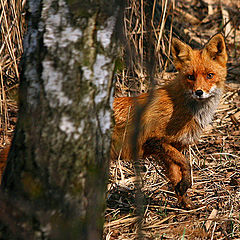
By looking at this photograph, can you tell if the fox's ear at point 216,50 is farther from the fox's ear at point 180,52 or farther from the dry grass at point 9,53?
the dry grass at point 9,53

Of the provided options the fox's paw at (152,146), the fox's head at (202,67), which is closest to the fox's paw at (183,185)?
the fox's paw at (152,146)

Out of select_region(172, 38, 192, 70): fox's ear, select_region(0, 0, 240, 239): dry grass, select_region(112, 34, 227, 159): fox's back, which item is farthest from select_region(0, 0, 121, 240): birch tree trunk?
select_region(172, 38, 192, 70): fox's ear

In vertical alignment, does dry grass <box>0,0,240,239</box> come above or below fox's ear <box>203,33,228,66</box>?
below

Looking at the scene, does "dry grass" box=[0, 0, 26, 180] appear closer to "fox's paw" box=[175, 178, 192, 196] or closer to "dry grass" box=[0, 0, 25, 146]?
"dry grass" box=[0, 0, 25, 146]

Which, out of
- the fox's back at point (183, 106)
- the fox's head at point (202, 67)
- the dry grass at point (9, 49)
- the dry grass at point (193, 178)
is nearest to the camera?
the dry grass at point (193, 178)

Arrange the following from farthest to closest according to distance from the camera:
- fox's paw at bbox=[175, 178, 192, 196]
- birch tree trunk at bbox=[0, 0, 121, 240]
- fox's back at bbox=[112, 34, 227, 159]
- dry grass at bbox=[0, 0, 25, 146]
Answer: dry grass at bbox=[0, 0, 25, 146] → fox's back at bbox=[112, 34, 227, 159] → fox's paw at bbox=[175, 178, 192, 196] → birch tree trunk at bbox=[0, 0, 121, 240]

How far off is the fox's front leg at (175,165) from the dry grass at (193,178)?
225 millimetres

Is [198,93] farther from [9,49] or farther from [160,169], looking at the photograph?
[9,49]

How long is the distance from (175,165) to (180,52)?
1679 mm

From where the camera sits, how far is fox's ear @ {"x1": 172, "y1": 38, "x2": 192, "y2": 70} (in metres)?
5.22

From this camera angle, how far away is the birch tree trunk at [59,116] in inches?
86.9

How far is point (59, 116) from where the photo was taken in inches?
88.6

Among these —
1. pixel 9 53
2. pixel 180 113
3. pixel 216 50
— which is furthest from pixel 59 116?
pixel 9 53

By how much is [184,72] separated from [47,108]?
3.21 metres
